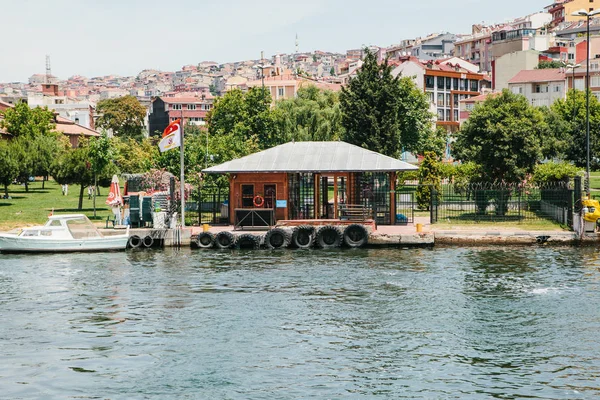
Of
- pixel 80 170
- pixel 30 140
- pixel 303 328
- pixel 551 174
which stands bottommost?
pixel 303 328

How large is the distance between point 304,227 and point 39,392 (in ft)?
72.1

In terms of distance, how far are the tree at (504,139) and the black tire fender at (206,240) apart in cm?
1595

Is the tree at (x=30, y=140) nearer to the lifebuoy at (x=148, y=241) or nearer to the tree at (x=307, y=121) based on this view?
Result: the tree at (x=307, y=121)

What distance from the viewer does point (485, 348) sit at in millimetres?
21109

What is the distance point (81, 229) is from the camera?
38812mm

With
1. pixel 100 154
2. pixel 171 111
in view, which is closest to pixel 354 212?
pixel 100 154

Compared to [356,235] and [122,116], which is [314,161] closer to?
[356,235]

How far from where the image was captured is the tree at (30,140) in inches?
2618

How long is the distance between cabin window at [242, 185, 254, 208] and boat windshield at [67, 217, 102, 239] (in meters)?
7.17

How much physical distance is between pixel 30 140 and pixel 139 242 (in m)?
38.2

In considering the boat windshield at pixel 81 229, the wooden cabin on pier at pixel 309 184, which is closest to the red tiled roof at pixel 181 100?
the wooden cabin on pier at pixel 309 184

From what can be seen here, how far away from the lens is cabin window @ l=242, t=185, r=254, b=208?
1661 inches

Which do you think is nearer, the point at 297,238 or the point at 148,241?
the point at 297,238

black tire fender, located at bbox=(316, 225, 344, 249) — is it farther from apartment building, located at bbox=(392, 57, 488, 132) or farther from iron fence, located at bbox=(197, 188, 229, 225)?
apartment building, located at bbox=(392, 57, 488, 132)
